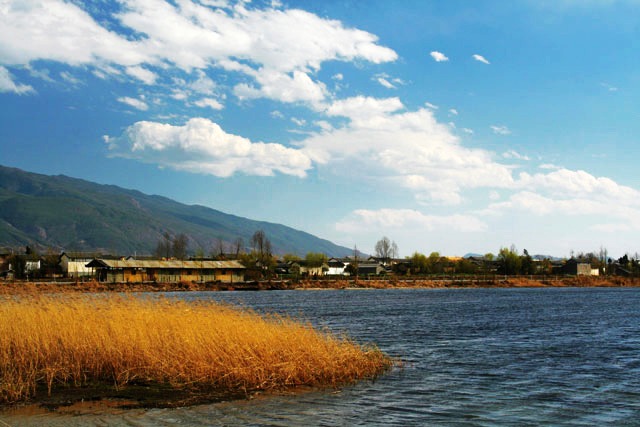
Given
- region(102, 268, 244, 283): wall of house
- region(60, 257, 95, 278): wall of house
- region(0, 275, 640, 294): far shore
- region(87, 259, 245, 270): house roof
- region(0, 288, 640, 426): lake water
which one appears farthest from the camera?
region(60, 257, 95, 278): wall of house

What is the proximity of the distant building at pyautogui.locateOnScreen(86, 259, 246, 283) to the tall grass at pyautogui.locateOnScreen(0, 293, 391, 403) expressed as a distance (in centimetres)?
10632

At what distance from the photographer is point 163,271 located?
130000 millimetres

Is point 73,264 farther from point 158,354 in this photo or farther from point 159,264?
point 158,354

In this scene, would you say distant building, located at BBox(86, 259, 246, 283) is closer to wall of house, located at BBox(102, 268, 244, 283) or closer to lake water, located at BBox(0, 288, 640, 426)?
wall of house, located at BBox(102, 268, 244, 283)

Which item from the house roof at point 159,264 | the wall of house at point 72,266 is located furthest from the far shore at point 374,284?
the wall of house at point 72,266

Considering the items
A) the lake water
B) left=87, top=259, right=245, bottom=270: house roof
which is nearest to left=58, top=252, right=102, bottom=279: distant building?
left=87, top=259, right=245, bottom=270: house roof

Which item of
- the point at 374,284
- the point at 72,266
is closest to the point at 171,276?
the point at 374,284

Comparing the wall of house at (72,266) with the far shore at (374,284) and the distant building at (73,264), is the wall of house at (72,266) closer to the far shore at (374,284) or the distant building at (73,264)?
the distant building at (73,264)

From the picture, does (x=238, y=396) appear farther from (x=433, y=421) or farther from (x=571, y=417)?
(x=571, y=417)

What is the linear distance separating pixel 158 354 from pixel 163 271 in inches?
4476

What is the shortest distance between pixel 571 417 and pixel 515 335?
2313cm

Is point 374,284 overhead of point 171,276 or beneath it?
beneath

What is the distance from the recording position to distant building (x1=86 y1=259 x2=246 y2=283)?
124 metres

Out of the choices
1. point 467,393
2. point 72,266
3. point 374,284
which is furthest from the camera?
point 72,266
